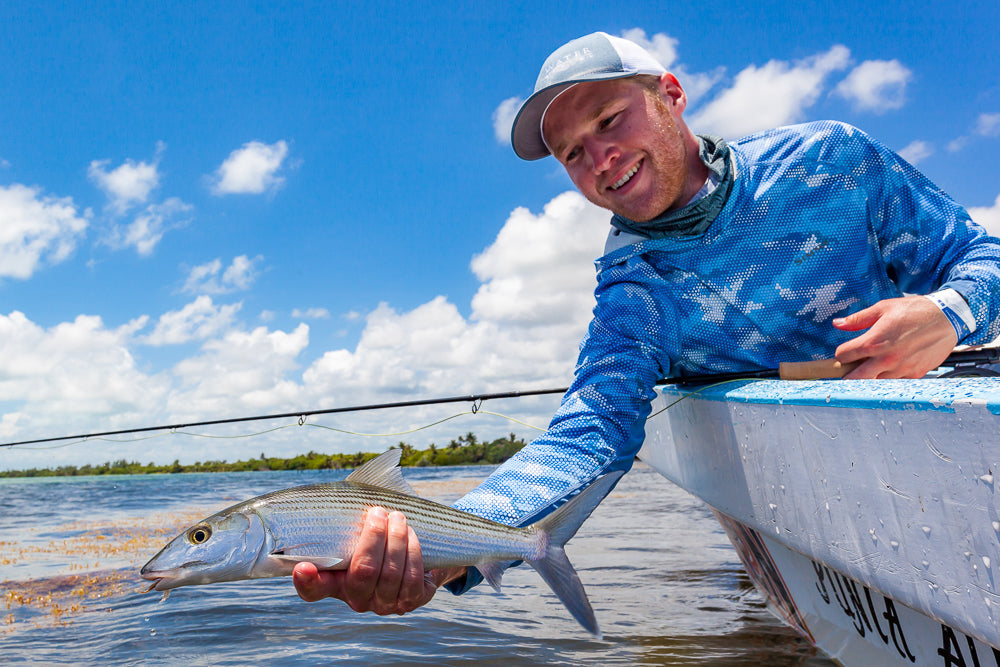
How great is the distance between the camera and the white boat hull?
3.57 feet

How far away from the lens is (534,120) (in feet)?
8.61

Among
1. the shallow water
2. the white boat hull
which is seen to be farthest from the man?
the shallow water

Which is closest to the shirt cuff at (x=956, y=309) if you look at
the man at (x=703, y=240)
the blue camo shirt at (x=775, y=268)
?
the man at (x=703, y=240)

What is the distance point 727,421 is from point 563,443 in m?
0.59

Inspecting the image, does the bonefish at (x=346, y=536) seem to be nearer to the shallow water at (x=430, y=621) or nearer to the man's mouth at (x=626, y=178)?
the man's mouth at (x=626, y=178)

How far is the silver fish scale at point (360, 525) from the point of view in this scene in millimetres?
1808

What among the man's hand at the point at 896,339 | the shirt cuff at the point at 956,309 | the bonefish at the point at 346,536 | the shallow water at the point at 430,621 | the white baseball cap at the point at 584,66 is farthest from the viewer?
the shallow water at the point at 430,621

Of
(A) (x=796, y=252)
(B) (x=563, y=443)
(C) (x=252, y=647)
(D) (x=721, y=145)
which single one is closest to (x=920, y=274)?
(A) (x=796, y=252)

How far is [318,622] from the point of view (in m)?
5.21

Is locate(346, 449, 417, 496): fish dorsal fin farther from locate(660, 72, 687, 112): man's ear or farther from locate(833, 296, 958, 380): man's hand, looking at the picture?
locate(660, 72, 687, 112): man's ear

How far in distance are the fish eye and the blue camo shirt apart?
100 cm

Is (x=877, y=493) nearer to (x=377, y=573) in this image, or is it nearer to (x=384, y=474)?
(x=377, y=573)

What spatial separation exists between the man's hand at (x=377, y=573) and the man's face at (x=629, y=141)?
150 cm

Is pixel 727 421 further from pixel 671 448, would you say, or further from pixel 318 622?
pixel 318 622
